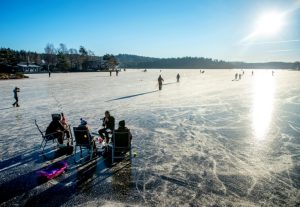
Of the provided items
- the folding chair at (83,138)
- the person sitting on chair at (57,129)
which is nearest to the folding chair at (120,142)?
the folding chair at (83,138)

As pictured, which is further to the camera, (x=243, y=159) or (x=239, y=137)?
(x=239, y=137)

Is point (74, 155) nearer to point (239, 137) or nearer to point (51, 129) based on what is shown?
point (51, 129)

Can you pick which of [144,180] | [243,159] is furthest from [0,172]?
[243,159]

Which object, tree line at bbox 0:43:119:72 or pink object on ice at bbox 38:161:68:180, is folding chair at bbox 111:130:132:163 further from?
tree line at bbox 0:43:119:72

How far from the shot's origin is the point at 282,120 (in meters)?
14.1

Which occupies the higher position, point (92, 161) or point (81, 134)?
point (81, 134)

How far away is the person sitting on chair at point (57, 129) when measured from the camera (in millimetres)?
9188

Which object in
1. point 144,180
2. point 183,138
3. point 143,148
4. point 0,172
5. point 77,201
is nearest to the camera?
point 77,201

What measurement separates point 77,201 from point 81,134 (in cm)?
273

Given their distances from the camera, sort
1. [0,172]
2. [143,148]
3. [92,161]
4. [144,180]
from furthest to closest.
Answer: [143,148] < [92,161] < [0,172] < [144,180]

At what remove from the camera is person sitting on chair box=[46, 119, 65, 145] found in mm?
9188

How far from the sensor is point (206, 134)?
11.0 metres

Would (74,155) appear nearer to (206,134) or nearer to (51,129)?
(51,129)

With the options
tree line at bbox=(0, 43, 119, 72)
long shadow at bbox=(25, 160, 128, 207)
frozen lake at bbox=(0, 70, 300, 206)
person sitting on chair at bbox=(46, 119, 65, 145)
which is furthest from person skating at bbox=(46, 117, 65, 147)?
tree line at bbox=(0, 43, 119, 72)
